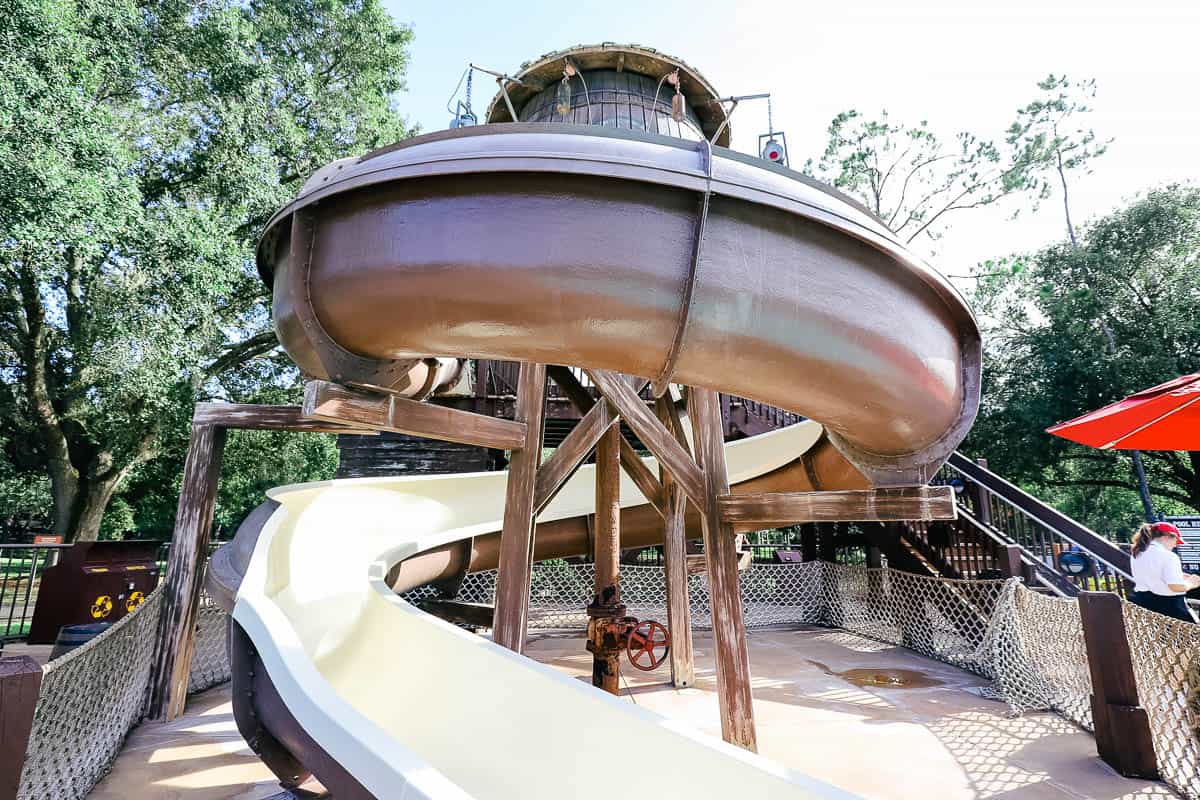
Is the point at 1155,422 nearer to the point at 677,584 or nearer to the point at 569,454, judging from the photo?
the point at 677,584

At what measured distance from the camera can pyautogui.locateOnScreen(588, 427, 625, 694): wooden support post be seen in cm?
420

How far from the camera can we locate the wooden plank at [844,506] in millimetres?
2680

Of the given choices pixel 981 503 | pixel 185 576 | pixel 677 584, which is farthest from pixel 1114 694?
pixel 185 576

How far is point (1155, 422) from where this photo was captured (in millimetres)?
4469

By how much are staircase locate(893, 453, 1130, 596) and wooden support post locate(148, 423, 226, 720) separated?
22.3 feet

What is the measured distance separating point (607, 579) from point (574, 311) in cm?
300

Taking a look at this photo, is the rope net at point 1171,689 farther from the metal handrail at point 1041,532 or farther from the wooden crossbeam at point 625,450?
the wooden crossbeam at point 625,450

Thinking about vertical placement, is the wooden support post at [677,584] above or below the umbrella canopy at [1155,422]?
below

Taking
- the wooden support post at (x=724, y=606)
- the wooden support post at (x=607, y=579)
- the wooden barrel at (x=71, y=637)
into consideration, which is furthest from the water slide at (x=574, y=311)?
the wooden barrel at (x=71, y=637)

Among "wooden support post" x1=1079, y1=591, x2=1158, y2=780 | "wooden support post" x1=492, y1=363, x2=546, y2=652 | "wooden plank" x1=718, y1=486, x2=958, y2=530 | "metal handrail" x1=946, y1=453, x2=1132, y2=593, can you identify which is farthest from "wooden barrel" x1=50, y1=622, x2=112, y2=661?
"metal handrail" x1=946, y1=453, x2=1132, y2=593

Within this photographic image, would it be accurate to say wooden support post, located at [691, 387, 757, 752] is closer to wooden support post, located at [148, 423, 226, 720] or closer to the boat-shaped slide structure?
the boat-shaped slide structure

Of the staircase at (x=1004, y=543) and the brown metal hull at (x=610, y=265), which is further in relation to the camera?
the staircase at (x=1004, y=543)

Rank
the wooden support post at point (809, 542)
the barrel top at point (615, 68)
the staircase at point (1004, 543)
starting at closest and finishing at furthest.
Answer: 1. the barrel top at point (615, 68)
2. the staircase at point (1004, 543)
3. the wooden support post at point (809, 542)

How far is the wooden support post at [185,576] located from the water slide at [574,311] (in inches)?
109
